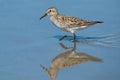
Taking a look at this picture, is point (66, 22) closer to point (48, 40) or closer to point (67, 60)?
point (48, 40)

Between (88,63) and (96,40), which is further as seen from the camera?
(96,40)

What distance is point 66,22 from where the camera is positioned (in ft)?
34.4

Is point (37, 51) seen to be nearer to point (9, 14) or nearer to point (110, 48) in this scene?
point (110, 48)

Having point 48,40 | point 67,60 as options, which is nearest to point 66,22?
point 48,40

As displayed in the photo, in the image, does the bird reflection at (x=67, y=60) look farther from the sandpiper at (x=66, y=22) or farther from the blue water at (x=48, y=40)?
A: the sandpiper at (x=66, y=22)

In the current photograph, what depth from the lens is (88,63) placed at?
8695mm

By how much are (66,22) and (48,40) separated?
2.71ft

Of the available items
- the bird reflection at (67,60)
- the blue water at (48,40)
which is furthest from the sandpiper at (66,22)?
the bird reflection at (67,60)

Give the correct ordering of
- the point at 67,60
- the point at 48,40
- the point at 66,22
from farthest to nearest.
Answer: the point at 66,22 → the point at 48,40 → the point at 67,60

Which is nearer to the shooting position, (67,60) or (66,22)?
(67,60)

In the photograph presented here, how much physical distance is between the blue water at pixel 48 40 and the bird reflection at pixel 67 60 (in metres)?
0.09

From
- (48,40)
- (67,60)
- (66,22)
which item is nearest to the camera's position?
(67,60)

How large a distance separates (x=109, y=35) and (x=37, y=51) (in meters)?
1.72

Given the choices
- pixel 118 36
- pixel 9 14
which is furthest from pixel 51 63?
pixel 9 14
